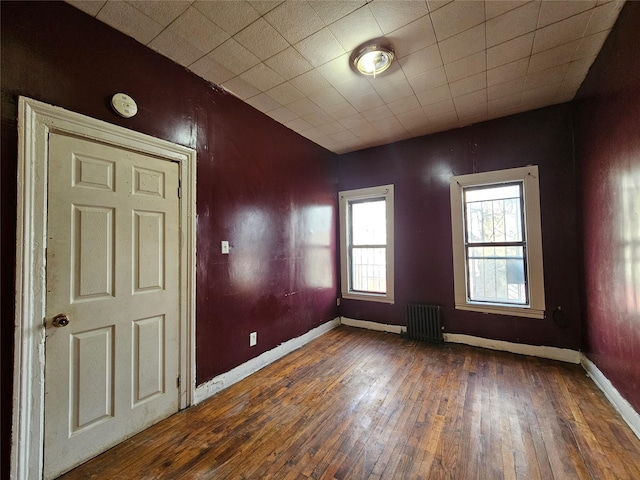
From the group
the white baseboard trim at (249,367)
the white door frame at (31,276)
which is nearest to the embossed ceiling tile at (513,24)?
the white door frame at (31,276)

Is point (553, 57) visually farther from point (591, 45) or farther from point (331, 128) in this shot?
point (331, 128)

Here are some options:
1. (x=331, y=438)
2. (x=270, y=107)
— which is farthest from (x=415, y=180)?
(x=331, y=438)

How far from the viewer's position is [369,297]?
408cm

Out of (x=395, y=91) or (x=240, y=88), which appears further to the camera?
(x=395, y=91)

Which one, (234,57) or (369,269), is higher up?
(234,57)

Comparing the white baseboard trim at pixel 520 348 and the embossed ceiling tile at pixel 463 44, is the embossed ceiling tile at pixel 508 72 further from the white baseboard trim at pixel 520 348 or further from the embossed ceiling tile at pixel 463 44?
the white baseboard trim at pixel 520 348

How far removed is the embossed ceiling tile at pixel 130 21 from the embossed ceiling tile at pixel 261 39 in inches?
22.3

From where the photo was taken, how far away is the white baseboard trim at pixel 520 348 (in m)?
2.86

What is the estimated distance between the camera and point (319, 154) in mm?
4012

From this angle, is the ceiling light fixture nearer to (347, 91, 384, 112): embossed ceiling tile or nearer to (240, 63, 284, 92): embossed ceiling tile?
(347, 91, 384, 112): embossed ceiling tile

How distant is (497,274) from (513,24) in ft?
8.52

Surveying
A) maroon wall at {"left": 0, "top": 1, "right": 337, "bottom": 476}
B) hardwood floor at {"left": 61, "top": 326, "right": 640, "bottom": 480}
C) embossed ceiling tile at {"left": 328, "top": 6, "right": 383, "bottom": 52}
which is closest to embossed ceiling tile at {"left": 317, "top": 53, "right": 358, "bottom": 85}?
embossed ceiling tile at {"left": 328, "top": 6, "right": 383, "bottom": 52}

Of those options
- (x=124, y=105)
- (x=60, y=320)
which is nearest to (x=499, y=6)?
(x=124, y=105)

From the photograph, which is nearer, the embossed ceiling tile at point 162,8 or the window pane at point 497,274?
the embossed ceiling tile at point 162,8
